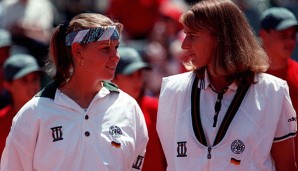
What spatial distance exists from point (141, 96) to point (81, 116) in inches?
69.9

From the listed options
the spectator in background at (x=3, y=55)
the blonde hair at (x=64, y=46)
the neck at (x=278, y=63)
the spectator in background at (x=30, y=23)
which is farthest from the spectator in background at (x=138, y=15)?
the blonde hair at (x=64, y=46)

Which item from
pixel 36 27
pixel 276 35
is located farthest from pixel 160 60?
pixel 276 35

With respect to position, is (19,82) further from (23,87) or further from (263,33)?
(263,33)

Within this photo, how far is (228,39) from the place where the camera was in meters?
5.30

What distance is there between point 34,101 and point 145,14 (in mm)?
5708

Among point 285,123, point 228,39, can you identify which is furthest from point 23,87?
point 285,123

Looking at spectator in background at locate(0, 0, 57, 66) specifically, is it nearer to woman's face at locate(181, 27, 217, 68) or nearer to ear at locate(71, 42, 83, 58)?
ear at locate(71, 42, 83, 58)

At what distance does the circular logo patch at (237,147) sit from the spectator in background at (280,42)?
1403mm

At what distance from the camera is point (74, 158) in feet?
17.4

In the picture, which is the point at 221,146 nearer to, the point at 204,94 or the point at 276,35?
the point at 204,94

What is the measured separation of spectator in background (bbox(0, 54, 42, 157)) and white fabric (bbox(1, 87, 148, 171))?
1.69 metres

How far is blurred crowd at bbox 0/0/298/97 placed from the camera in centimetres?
1007

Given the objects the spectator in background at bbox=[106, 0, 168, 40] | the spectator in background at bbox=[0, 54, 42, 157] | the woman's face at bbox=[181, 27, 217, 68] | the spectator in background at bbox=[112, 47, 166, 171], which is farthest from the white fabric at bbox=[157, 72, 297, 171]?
the spectator in background at bbox=[106, 0, 168, 40]

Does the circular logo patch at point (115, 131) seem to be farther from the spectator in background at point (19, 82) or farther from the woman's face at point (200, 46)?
the spectator in background at point (19, 82)
